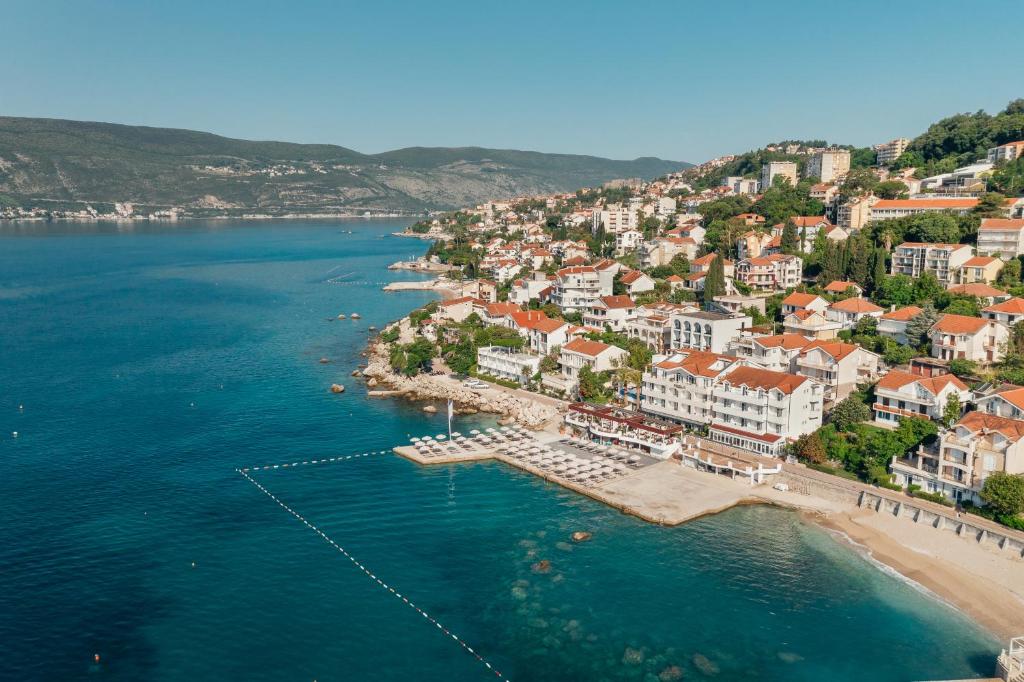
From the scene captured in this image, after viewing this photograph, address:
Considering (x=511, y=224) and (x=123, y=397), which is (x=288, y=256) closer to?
(x=511, y=224)

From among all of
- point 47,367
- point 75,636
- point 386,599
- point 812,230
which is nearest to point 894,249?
point 812,230

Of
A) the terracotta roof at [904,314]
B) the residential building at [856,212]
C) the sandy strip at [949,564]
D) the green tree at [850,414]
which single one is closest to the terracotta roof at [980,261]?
the terracotta roof at [904,314]

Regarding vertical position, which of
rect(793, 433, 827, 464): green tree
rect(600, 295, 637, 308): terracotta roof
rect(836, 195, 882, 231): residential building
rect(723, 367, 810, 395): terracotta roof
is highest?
rect(836, 195, 882, 231): residential building

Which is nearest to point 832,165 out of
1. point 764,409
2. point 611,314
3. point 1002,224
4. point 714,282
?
point 1002,224

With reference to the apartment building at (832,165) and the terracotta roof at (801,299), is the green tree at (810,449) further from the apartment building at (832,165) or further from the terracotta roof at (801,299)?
the apartment building at (832,165)

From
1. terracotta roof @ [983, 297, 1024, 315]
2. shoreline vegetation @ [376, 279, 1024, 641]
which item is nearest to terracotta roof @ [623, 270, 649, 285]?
shoreline vegetation @ [376, 279, 1024, 641]

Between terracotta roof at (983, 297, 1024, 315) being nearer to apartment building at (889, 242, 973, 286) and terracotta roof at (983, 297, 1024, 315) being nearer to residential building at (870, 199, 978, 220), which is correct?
apartment building at (889, 242, 973, 286)
